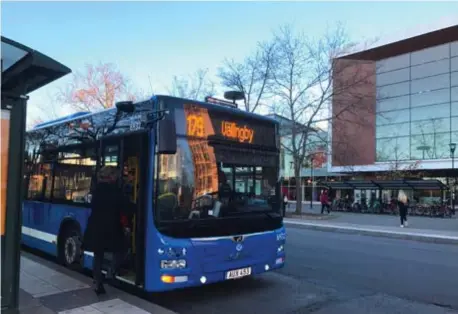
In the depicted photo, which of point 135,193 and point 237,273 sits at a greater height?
point 135,193

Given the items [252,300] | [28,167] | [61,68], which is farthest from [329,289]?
[28,167]

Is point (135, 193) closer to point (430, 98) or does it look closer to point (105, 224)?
point (105, 224)

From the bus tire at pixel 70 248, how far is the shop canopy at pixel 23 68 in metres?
3.48

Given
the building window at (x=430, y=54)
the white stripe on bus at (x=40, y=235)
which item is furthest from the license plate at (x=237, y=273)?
the building window at (x=430, y=54)

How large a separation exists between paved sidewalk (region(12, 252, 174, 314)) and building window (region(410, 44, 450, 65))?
45.7 metres

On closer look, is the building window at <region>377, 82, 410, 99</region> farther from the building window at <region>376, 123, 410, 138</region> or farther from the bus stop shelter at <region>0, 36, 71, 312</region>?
the bus stop shelter at <region>0, 36, 71, 312</region>

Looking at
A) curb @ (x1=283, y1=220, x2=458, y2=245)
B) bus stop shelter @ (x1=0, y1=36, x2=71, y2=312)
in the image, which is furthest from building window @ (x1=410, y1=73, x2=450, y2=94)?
bus stop shelter @ (x1=0, y1=36, x2=71, y2=312)

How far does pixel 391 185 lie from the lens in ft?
105

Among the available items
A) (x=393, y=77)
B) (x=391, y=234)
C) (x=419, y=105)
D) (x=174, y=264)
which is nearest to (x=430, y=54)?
(x=393, y=77)

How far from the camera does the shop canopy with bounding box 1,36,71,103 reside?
459cm

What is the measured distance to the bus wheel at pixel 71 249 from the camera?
7.95m

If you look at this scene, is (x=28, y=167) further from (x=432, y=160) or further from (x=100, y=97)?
(x=432, y=160)

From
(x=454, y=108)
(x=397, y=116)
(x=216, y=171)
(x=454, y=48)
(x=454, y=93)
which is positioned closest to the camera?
(x=216, y=171)

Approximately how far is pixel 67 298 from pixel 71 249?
211 centimetres
